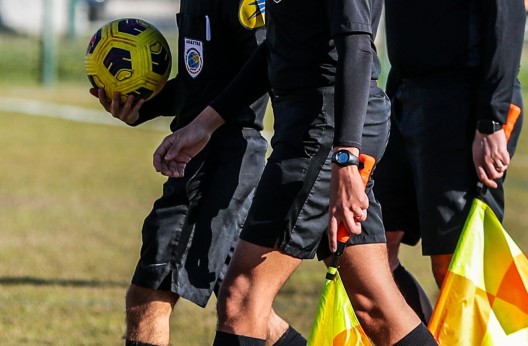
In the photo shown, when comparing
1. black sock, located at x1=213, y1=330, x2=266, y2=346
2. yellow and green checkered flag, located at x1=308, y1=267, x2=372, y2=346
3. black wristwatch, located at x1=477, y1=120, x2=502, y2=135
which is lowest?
black sock, located at x1=213, y1=330, x2=266, y2=346

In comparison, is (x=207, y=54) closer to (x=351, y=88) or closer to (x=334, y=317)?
(x=351, y=88)

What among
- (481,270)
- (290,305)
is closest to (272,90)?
(481,270)

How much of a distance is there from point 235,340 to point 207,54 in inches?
49.2

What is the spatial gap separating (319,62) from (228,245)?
105 centimetres

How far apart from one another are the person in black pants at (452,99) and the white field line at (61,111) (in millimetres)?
11040

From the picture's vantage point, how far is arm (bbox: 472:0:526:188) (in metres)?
4.69

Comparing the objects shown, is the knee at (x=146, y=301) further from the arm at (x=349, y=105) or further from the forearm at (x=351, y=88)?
the forearm at (x=351, y=88)

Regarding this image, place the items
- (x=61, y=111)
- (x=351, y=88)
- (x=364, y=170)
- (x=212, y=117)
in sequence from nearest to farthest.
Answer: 1. (x=351, y=88)
2. (x=364, y=170)
3. (x=212, y=117)
4. (x=61, y=111)

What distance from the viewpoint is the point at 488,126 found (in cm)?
471

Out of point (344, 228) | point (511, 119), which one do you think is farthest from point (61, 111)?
point (344, 228)

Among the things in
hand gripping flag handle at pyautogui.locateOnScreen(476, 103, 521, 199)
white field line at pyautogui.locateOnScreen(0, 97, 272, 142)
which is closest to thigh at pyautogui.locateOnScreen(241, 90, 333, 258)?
hand gripping flag handle at pyautogui.locateOnScreen(476, 103, 521, 199)

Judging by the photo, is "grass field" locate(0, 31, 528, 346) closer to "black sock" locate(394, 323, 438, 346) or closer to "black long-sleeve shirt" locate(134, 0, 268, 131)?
"black long-sleeve shirt" locate(134, 0, 268, 131)

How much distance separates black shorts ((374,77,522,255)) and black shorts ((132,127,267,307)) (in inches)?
26.9

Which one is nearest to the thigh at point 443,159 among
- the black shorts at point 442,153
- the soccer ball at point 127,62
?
the black shorts at point 442,153
